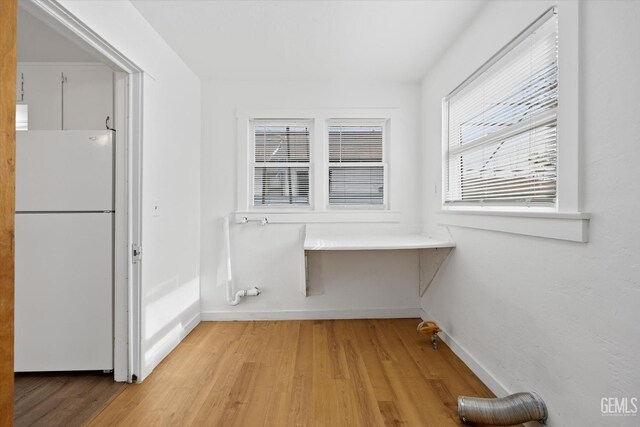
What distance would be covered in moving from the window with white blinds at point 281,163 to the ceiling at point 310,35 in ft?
1.76

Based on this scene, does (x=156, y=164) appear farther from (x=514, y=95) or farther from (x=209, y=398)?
(x=514, y=95)

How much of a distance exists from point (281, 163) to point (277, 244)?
87 cm

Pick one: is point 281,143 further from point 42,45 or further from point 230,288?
point 42,45

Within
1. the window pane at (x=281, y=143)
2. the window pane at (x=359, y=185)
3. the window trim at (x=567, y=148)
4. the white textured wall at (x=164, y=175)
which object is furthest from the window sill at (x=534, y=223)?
the white textured wall at (x=164, y=175)

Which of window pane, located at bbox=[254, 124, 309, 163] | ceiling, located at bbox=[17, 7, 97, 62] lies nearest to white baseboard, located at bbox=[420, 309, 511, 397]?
window pane, located at bbox=[254, 124, 309, 163]

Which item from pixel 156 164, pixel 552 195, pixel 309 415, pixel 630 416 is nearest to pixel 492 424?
pixel 630 416

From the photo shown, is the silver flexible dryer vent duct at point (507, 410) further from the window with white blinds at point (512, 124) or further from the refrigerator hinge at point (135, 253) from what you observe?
the refrigerator hinge at point (135, 253)

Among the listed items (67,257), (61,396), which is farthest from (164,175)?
(61,396)

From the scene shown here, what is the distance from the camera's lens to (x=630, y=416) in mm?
1026

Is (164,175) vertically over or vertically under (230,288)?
over

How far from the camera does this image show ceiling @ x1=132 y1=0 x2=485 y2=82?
197cm

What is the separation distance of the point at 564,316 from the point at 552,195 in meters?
0.56

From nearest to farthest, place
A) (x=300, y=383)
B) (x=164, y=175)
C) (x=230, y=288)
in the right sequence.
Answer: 1. (x=300, y=383)
2. (x=164, y=175)
3. (x=230, y=288)

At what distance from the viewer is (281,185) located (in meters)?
3.21
